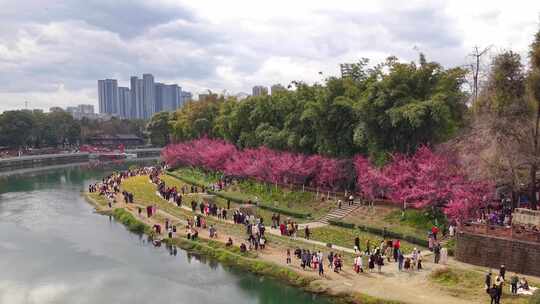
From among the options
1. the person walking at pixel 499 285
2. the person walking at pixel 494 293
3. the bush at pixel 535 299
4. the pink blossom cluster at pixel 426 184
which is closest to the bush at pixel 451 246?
the pink blossom cluster at pixel 426 184

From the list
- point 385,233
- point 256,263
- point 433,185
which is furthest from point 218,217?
point 433,185

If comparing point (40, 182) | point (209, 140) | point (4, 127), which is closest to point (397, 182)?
point (209, 140)

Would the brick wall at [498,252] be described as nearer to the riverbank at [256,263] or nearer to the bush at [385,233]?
the bush at [385,233]

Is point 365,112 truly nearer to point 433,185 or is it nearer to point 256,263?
point 433,185

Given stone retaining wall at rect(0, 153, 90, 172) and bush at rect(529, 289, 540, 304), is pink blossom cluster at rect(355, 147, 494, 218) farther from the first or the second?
stone retaining wall at rect(0, 153, 90, 172)

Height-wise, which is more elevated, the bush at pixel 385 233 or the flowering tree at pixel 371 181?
the flowering tree at pixel 371 181

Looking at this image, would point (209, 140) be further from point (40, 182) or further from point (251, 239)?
point (251, 239)

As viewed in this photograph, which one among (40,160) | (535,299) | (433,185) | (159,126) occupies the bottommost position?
(535,299)
